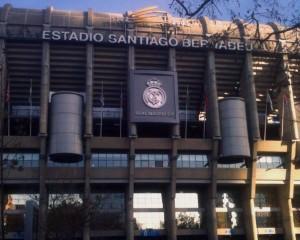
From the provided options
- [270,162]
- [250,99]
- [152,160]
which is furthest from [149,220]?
[250,99]

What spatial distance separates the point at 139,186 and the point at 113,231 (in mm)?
6417

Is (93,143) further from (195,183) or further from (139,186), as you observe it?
(195,183)

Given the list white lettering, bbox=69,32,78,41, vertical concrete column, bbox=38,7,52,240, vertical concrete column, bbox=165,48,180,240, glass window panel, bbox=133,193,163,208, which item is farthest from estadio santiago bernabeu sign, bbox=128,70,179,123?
vertical concrete column, bbox=38,7,52,240

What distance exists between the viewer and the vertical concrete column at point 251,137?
2459 inches

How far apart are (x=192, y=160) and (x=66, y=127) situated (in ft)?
51.8

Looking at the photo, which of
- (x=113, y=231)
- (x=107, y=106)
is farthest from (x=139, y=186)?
(x=107, y=106)

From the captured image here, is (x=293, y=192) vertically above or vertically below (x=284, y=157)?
below

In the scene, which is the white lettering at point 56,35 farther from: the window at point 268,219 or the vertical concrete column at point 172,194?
the window at point 268,219

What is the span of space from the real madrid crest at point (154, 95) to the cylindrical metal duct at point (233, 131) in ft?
25.1

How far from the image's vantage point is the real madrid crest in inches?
2467

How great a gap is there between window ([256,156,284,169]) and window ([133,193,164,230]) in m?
13.3

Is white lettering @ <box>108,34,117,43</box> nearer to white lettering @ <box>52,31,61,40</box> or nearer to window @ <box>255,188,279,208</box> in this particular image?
white lettering @ <box>52,31,61,40</box>

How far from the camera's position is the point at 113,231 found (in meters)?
61.2

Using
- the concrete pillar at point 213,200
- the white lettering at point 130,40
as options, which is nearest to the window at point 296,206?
the concrete pillar at point 213,200
